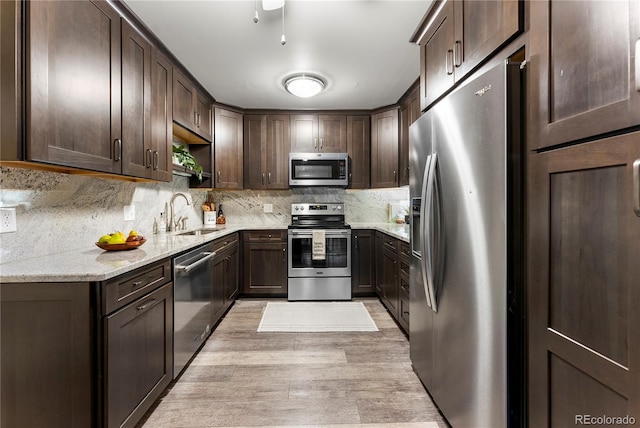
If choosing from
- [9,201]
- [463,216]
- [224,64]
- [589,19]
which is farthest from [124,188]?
[589,19]

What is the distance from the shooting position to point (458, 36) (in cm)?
155

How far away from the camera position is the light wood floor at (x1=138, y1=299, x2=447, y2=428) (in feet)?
5.46

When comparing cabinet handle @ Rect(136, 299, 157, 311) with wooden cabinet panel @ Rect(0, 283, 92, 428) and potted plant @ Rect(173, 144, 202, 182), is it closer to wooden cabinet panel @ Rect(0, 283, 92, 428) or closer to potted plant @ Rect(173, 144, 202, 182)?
wooden cabinet panel @ Rect(0, 283, 92, 428)

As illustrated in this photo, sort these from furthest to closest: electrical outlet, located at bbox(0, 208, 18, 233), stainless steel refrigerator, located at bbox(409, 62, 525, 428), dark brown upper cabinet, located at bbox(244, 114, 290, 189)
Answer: dark brown upper cabinet, located at bbox(244, 114, 290, 189)
electrical outlet, located at bbox(0, 208, 18, 233)
stainless steel refrigerator, located at bbox(409, 62, 525, 428)

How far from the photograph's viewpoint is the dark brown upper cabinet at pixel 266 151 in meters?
3.95

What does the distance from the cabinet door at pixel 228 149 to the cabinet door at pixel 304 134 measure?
702 millimetres

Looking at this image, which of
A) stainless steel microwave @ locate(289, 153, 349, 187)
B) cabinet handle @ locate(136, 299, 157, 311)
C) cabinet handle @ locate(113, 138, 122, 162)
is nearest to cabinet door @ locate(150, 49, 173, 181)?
cabinet handle @ locate(113, 138, 122, 162)

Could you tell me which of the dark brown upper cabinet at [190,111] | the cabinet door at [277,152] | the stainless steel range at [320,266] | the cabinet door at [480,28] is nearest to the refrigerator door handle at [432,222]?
the cabinet door at [480,28]

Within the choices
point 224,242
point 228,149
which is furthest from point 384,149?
point 224,242

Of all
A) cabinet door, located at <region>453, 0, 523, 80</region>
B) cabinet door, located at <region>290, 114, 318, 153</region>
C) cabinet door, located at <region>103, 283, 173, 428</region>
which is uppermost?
cabinet door, located at <region>290, 114, 318, 153</region>

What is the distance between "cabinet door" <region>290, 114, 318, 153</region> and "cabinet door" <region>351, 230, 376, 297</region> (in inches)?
51.3

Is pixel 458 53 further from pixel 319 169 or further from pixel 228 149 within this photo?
pixel 228 149

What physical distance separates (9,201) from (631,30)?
2.47m

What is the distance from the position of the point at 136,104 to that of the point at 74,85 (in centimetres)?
55
